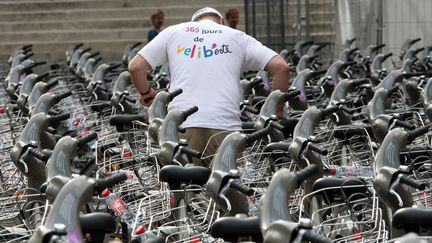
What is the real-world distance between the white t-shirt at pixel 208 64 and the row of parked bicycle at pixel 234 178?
0.62ft

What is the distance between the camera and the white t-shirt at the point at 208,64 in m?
9.49

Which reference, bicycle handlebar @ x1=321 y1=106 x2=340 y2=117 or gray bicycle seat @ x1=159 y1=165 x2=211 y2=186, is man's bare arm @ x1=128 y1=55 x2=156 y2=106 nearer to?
bicycle handlebar @ x1=321 y1=106 x2=340 y2=117

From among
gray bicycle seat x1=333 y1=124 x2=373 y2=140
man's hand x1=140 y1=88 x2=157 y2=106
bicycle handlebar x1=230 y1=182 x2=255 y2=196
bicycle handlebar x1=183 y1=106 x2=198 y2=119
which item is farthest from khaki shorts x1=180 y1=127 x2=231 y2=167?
bicycle handlebar x1=230 y1=182 x2=255 y2=196

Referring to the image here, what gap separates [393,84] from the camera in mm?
10953

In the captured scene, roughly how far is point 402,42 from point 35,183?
11.5 metres

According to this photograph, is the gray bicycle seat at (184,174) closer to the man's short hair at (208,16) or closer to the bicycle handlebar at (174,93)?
the bicycle handlebar at (174,93)

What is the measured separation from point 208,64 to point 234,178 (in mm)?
2780

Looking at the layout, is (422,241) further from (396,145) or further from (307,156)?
(307,156)

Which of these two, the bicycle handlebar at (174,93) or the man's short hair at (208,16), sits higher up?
the man's short hair at (208,16)

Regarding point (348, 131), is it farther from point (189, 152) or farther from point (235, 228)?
point (235, 228)

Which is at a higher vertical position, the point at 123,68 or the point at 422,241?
the point at 422,241

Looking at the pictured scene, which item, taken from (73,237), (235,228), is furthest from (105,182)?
(73,237)

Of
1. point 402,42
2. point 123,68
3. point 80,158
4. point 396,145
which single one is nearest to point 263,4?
point 402,42

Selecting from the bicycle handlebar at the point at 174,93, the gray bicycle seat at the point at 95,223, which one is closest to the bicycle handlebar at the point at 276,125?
the bicycle handlebar at the point at 174,93
